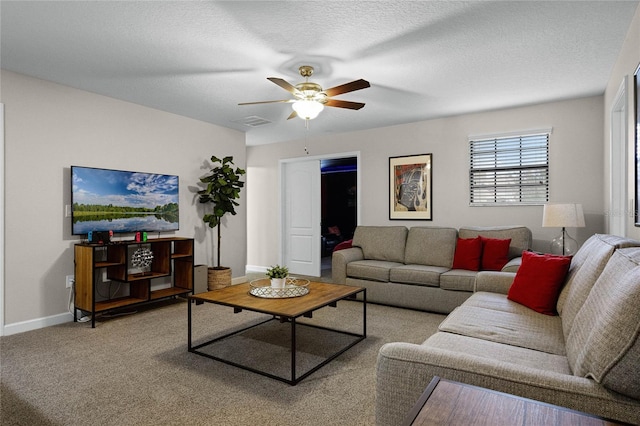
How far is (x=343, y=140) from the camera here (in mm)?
6012

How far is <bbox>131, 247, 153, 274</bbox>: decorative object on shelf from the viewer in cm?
404

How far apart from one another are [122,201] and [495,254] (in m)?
4.29

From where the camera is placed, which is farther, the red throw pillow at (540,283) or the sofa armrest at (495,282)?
the sofa armrest at (495,282)

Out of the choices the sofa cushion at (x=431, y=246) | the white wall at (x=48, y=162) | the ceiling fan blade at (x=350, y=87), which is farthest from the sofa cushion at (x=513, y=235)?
the white wall at (x=48, y=162)

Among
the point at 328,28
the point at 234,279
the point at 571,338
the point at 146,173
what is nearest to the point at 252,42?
the point at 328,28

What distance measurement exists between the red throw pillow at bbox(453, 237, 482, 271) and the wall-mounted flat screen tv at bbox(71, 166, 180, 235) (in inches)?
142

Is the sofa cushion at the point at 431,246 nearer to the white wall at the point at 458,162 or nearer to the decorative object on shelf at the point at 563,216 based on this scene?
the white wall at the point at 458,162

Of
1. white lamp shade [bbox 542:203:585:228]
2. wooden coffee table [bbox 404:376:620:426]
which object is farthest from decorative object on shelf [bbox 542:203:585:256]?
wooden coffee table [bbox 404:376:620:426]

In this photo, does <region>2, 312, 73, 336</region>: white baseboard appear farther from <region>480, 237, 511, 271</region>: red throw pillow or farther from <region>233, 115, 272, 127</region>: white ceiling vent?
<region>480, 237, 511, 271</region>: red throw pillow

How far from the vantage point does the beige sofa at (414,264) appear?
4020mm

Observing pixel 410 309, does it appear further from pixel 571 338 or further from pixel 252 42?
pixel 252 42

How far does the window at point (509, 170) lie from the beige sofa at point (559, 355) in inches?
104

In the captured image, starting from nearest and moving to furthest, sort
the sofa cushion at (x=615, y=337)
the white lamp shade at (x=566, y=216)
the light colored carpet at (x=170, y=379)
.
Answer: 1. the sofa cushion at (x=615, y=337)
2. the light colored carpet at (x=170, y=379)
3. the white lamp shade at (x=566, y=216)

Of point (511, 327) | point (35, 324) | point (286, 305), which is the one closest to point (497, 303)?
point (511, 327)
